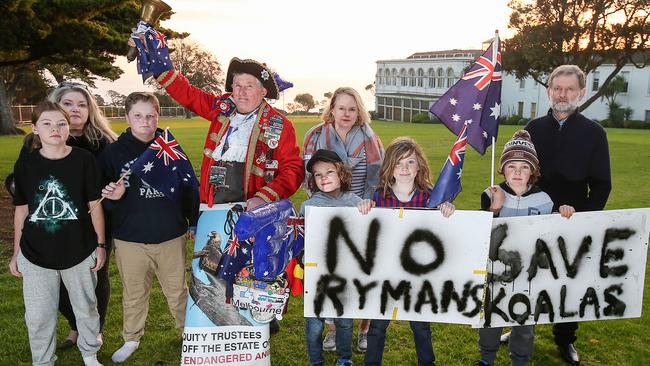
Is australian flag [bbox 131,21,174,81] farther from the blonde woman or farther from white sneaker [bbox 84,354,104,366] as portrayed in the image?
white sneaker [bbox 84,354,104,366]

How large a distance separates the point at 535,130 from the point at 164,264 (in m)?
3.67

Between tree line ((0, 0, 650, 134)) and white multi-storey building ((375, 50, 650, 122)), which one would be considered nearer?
tree line ((0, 0, 650, 134))

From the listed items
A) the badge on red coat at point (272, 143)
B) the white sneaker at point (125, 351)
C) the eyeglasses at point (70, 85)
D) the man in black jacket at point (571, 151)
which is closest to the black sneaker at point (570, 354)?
the man in black jacket at point (571, 151)

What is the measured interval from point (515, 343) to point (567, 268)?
77 centimetres

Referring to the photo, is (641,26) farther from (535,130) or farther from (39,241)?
(39,241)

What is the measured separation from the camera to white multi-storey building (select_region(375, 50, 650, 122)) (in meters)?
56.9

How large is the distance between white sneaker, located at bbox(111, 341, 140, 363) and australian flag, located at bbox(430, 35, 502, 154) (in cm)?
359

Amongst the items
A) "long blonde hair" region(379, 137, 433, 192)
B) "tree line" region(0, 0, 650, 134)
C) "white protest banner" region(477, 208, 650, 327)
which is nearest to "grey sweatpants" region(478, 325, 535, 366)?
"white protest banner" region(477, 208, 650, 327)

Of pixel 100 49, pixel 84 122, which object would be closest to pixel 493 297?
pixel 84 122

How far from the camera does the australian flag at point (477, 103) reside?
418cm

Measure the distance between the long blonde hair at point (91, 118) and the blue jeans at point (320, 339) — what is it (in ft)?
8.36

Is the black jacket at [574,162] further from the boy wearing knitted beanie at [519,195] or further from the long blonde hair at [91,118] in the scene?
the long blonde hair at [91,118]

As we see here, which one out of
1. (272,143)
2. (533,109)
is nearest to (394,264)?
(272,143)

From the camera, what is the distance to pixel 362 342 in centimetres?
507
